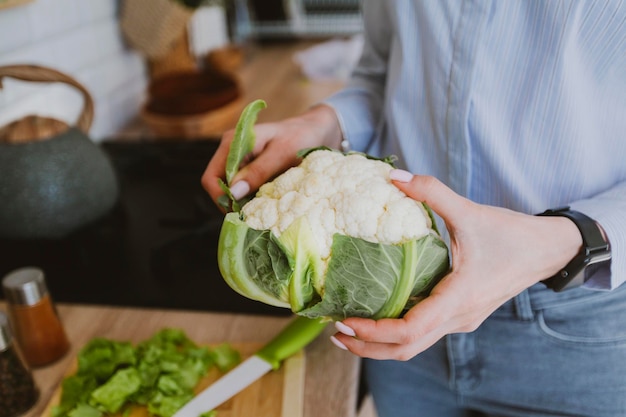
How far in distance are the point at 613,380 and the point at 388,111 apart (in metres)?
0.48

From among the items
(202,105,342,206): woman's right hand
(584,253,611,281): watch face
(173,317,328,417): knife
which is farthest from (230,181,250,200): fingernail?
(584,253,611,281): watch face

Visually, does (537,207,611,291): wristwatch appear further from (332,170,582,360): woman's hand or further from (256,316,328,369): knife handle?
(256,316,328,369): knife handle

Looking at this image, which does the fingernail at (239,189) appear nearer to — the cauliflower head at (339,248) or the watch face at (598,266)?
the cauliflower head at (339,248)

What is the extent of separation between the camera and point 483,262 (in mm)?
607

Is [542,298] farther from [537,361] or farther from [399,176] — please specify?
[399,176]

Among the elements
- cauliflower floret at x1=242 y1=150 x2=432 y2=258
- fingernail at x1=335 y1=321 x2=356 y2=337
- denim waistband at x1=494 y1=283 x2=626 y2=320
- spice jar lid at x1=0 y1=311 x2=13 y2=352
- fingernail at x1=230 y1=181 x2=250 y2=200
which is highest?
cauliflower floret at x1=242 y1=150 x2=432 y2=258

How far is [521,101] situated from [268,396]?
503 mm

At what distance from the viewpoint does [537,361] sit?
83cm

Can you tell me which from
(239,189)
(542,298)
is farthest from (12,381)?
(542,298)

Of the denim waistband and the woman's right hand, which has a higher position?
the woman's right hand

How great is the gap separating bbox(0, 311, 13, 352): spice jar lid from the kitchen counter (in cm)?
11

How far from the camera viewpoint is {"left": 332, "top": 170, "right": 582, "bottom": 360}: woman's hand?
592 millimetres

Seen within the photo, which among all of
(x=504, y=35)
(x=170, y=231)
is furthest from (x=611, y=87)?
(x=170, y=231)

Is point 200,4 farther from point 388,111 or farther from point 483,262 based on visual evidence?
point 483,262
